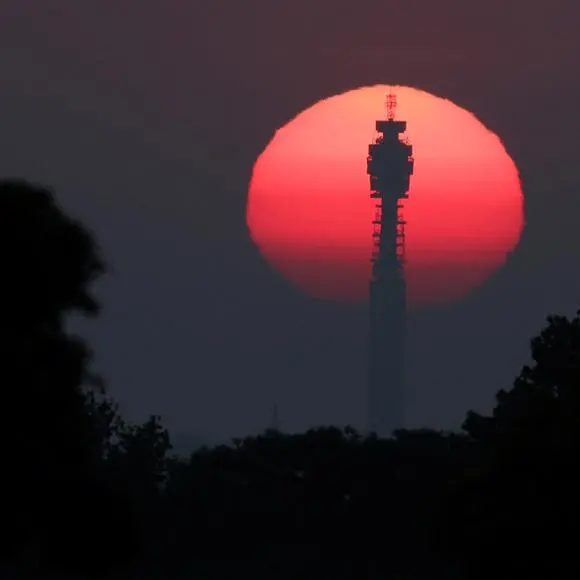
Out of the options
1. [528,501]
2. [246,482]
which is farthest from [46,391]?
[246,482]

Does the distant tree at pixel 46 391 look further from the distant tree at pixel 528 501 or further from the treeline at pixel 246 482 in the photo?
the distant tree at pixel 528 501

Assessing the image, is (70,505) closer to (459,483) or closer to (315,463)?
(459,483)

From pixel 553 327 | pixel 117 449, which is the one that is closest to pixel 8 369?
pixel 553 327

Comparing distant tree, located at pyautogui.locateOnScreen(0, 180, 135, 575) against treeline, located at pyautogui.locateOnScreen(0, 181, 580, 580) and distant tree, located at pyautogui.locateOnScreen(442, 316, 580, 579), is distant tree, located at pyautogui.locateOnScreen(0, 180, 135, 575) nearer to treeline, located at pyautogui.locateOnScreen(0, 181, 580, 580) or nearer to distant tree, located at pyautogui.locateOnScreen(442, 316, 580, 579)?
treeline, located at pyautogui.locateOnScreen(0, 181, 580, 580)

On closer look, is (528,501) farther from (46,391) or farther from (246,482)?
(246,482)

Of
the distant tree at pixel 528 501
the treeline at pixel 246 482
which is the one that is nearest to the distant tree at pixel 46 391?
the treeline at pixel 246 482

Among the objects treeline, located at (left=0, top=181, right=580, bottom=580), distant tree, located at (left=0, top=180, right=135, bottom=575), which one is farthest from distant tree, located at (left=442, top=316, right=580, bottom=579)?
distant tree, located at (left=0, top=180, right=135, bottom=575)
